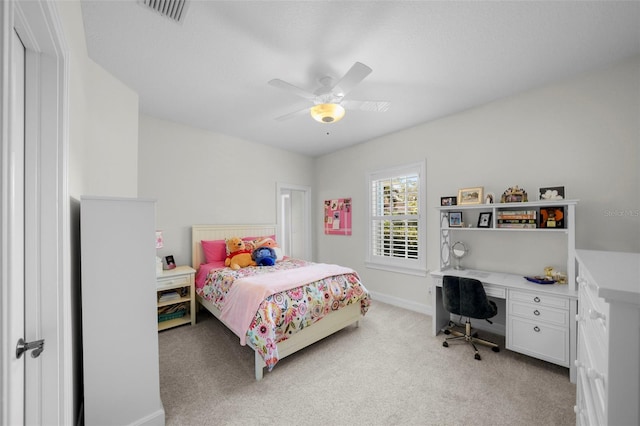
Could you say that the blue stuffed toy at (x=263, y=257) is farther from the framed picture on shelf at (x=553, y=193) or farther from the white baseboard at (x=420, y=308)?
the framed picture on shelf at (x=553, y=193)

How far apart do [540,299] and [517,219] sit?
0.79 meters

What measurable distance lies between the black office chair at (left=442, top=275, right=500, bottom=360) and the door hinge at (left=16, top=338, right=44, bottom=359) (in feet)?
9.49

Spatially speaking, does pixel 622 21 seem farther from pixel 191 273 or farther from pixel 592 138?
pixel 191 273

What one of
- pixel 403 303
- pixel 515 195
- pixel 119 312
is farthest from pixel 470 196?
pixel 119 312

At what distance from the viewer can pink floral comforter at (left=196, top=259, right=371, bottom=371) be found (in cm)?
207

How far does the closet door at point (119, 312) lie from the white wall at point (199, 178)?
1859mm

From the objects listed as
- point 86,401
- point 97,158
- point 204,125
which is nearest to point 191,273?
point 97,158

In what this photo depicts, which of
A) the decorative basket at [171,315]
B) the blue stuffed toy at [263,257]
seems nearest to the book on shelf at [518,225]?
the blue stuffed toy at [263,257]

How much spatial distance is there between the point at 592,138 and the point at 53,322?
4.04 metres

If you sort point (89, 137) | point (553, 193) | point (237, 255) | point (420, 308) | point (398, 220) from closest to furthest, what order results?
point (89, 137) → point (553, 193) → point (237, 255) → point (420, 308) → point (398, 220)

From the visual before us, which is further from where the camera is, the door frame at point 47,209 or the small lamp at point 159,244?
the small lamp at point 159,244

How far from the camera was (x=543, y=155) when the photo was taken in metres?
2.57

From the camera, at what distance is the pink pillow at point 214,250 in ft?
11.6

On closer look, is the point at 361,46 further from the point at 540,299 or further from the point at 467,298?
the point at 540,299
